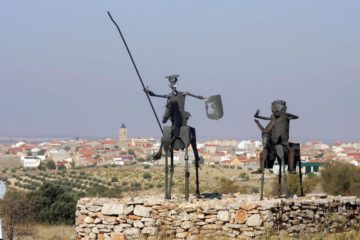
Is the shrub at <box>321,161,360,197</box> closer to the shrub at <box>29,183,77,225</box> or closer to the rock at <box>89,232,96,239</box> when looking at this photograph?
the shrub at <box>29,183,77,225</box>

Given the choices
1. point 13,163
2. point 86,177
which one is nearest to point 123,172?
point 86,177

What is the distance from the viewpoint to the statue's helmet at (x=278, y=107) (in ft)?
56.0

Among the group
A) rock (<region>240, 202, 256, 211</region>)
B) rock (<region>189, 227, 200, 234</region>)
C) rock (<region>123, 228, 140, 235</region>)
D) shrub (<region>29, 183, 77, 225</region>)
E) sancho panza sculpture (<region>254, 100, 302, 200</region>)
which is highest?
sancho panza sculpture (<region>254, 100, 302, 200</region>)

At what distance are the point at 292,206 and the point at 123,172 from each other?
6081cm

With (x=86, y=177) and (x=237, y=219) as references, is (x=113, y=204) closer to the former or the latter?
(x=237, y=219)

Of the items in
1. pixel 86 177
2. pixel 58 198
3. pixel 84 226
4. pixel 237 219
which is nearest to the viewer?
pixel 237 219

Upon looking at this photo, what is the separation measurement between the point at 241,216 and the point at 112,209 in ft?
9.76

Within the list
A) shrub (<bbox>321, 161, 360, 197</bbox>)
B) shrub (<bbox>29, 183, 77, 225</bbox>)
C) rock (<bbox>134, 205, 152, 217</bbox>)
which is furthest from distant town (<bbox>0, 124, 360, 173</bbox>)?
rock (<bbox>134, 205, 152, 217</bbox>)

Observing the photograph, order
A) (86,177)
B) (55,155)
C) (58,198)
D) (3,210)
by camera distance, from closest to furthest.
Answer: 1. (3,210)
2. (58,198)
3. (86,177)
4. (55,155)

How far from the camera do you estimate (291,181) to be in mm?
29250

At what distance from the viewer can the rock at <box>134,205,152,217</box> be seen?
15445 mm

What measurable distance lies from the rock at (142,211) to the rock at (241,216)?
6.52ft

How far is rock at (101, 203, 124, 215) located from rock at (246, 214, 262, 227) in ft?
9.47

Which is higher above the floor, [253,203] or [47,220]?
[253,203]
